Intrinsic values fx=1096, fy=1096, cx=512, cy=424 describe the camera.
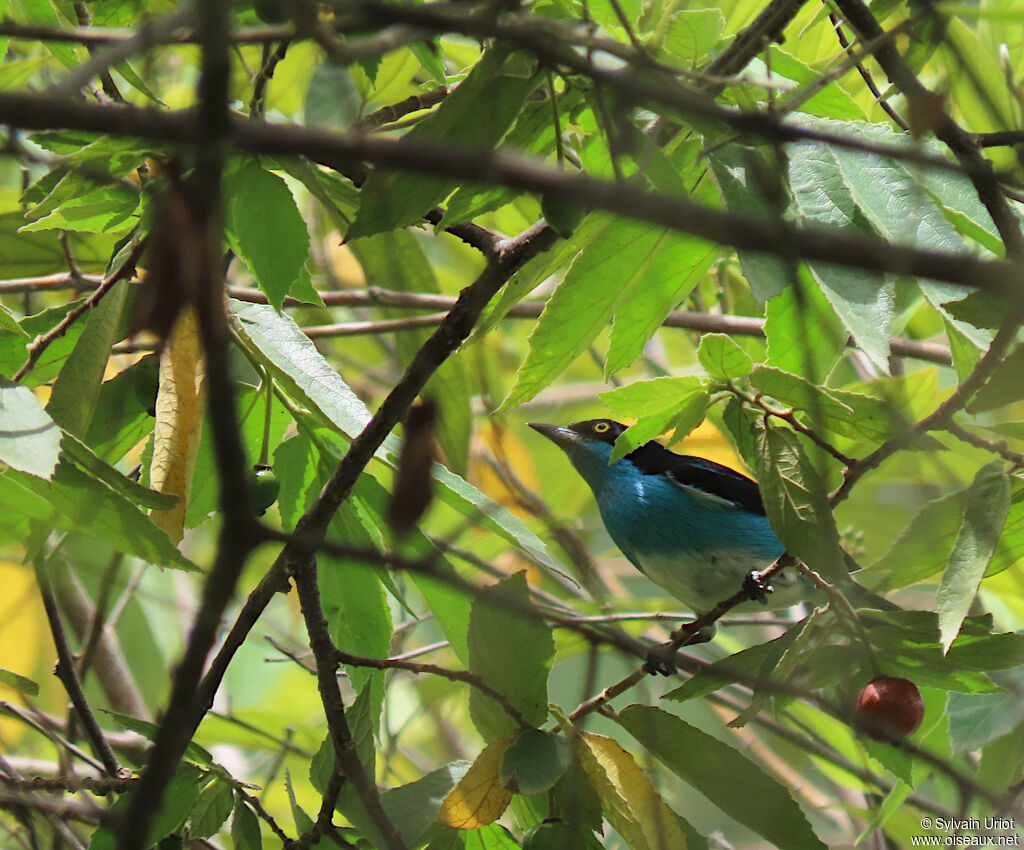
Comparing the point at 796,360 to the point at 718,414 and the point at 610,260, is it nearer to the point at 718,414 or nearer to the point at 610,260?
the point at 610,260

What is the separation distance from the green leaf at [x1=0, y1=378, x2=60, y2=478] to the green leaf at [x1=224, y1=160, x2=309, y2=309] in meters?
0.43

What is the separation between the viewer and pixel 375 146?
0.80 m

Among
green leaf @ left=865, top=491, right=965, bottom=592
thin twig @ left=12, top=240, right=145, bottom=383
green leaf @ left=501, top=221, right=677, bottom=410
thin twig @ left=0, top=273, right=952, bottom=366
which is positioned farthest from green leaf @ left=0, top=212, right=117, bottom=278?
green leaf @ left=865, top=491, right=965, bottom=592

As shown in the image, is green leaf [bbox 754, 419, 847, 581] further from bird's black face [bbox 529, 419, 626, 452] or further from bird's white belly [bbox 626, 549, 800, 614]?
bird's black face [bbox 529, 419, 626, 452]

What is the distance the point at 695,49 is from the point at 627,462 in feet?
8.67

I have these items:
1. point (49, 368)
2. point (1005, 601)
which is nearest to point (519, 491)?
point (1005, 601)

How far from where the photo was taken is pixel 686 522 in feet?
12.8

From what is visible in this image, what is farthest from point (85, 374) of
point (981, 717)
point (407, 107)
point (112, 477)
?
point (981, 717)

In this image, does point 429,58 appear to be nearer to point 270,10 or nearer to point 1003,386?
point 270,10

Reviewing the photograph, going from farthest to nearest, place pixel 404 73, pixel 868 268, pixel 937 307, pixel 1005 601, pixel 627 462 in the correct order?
pixel 627 462 < pixel 1005 601 < pixel 404 73 < pixel 937 307 < pixel 868 268

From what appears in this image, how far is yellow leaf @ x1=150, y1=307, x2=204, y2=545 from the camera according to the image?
1.85 m

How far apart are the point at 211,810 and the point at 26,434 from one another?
85 centimetres

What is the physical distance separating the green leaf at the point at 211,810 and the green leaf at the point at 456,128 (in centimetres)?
106

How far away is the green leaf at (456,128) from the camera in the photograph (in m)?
1.63
